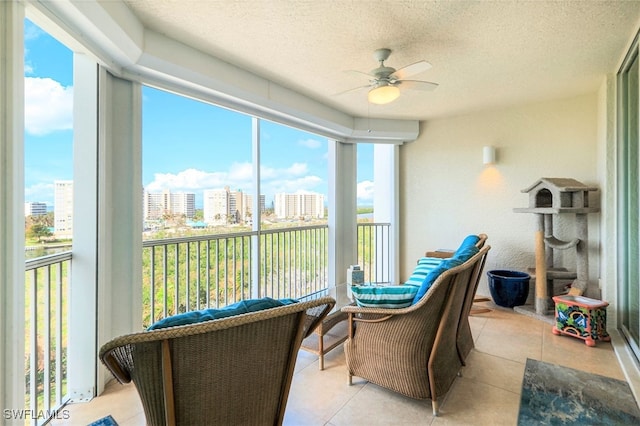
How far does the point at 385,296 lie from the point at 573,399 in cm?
140

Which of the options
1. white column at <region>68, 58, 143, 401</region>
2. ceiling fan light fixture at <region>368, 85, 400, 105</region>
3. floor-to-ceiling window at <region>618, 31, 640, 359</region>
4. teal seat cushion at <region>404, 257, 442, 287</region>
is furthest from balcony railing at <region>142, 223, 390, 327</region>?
floor-to-ceiling window at <region>618, 31, 640, 359</region>

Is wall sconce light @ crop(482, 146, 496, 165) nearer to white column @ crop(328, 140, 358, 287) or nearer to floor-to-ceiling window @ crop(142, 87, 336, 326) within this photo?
white column @ crop(328, 140, 358, 287)

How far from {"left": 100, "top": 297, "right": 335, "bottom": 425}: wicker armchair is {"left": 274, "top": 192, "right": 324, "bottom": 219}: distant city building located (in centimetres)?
253

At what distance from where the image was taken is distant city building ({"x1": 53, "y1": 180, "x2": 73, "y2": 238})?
6.09ft

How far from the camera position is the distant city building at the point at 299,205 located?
3629mm

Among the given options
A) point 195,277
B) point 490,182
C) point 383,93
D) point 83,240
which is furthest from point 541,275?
point 83,240

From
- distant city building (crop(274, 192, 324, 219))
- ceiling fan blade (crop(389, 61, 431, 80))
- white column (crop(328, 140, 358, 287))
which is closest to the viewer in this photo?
ceiling fan blade (crop(389, 61, 431, 80))

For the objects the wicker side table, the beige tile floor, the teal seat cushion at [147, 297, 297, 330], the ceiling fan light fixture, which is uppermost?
the ceiling fan light fixture

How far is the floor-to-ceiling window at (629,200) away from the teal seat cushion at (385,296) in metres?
1.92

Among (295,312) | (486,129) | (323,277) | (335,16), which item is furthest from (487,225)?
(295,312)

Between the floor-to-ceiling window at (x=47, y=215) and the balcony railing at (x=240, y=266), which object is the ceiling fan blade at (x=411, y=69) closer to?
the balcony railing at (x=240, y=266)

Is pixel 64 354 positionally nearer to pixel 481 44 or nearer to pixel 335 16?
pixel 335 16

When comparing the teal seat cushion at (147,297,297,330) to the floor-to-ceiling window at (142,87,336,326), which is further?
the floor-to-ceiling window at (142,87,336,326)
